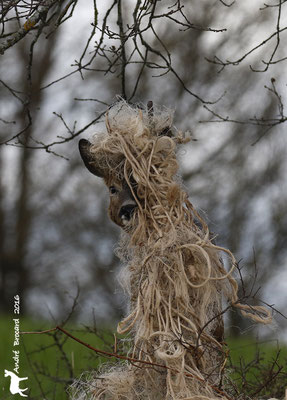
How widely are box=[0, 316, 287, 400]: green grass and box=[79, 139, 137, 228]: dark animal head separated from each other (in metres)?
0.96

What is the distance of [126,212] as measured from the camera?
3203 millimetres

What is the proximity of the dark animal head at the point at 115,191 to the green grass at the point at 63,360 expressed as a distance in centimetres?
96

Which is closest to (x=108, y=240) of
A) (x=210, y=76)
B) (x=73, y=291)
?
(x=73, y=291)

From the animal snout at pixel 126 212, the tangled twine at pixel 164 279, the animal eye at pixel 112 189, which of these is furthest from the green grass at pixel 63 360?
the animal eye at pixel 112 189

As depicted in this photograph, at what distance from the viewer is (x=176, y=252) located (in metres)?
3.07

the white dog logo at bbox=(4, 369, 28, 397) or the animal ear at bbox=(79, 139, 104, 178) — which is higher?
the animal ear at bbox=(79, 139, 104, 178)

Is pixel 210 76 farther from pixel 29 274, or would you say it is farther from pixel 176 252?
pixel 176 252

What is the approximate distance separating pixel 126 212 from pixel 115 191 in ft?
0.37

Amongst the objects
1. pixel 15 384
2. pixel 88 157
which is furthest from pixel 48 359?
pixel 88 157

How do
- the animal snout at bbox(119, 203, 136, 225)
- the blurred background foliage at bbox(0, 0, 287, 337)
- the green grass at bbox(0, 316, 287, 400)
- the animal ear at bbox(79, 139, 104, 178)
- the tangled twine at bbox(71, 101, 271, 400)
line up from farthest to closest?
1. the blurred background foliage at bbox(0, 0, 287, 337)
2. the green grass at bbox(0, 316, 287, 400)
3. the animal ear at bbox(79, 139, 104, 178)
4. the animal snout at bbox(119, 203, 136, 225)
5. the tangled twine at bbox(71, 101, 271, 400)

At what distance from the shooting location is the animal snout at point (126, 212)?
3.18 meters

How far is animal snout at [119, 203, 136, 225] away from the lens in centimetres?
318

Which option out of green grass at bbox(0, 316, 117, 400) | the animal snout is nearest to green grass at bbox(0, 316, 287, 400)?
green grass at bbox(0, 316, 117, 400)

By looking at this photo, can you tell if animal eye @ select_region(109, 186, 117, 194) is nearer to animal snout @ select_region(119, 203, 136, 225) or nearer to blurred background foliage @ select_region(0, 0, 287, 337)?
animal snout @ select_region(119, 203, 136, 225)
